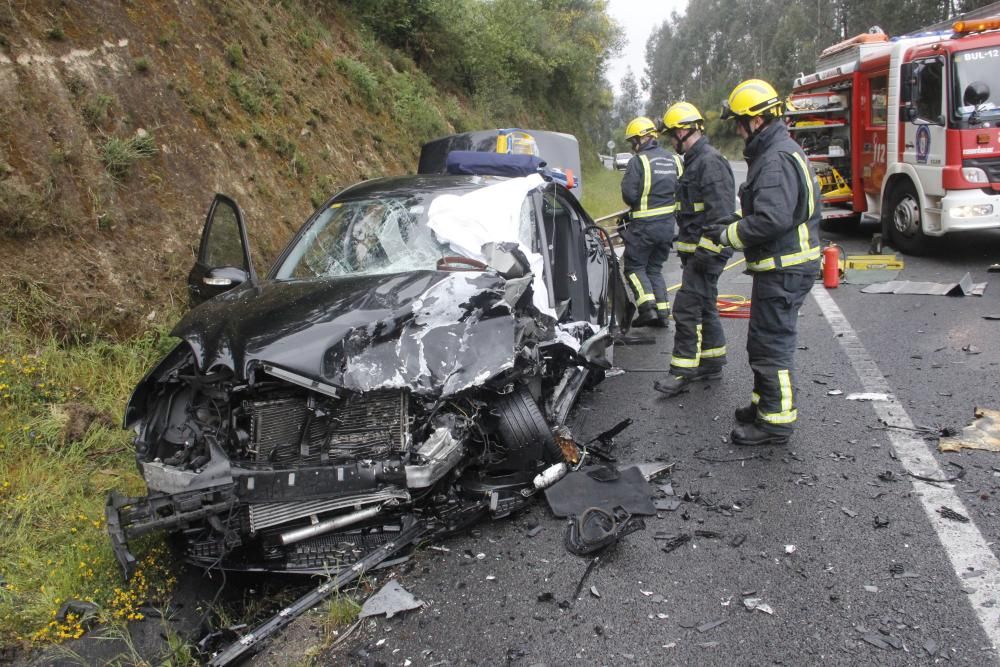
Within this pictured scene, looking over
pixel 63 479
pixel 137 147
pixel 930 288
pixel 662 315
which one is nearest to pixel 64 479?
pixel 63 479

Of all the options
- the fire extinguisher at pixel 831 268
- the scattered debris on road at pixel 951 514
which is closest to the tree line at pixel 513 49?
the fire extinguisher at pixel 831 268

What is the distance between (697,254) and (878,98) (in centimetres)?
723

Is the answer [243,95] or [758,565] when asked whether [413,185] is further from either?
[243,95]

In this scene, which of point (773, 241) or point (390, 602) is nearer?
point (390, 602)

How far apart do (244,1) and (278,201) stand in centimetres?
375

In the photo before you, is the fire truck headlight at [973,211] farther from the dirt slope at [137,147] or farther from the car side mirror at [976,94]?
the dirt slope at [137,147]

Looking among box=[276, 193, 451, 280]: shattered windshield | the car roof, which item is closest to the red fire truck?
the car roof

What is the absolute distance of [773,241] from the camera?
433 cm

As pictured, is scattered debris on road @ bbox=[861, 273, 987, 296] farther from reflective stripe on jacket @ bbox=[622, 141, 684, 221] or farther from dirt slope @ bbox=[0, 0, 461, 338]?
dirt slope @ bbox=[0, 0, 461, 338]

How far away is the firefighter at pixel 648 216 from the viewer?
6.90 metres

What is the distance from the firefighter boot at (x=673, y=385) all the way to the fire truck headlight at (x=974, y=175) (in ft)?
17.4

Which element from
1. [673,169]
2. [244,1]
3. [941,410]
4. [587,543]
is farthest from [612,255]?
[244,1]

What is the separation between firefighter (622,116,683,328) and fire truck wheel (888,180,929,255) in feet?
13.2

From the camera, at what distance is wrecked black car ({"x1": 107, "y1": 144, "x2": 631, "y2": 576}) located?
3.06m
